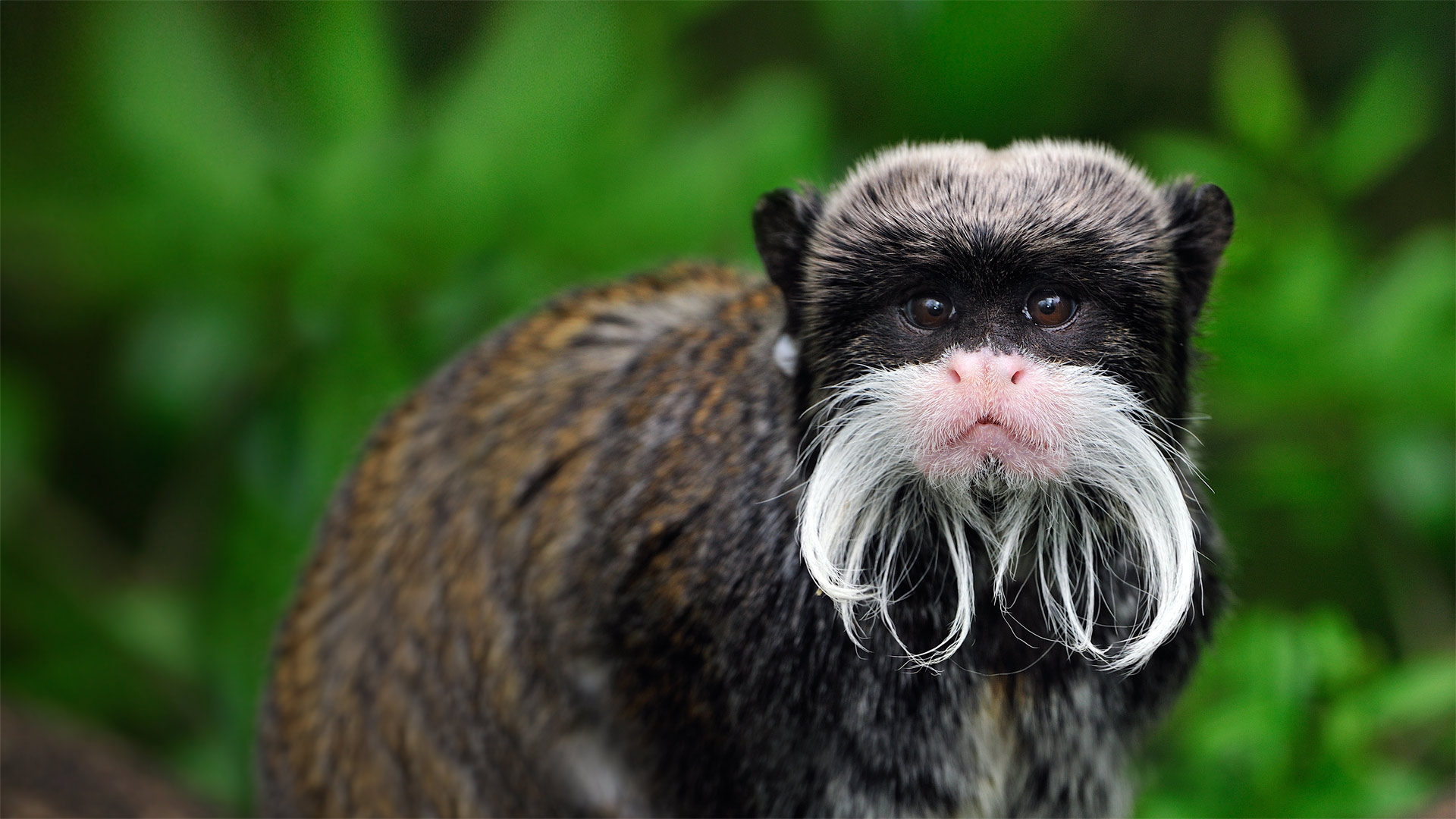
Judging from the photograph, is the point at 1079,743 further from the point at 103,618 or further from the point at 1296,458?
the point at 103,618

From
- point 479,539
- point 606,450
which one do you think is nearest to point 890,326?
point 606,450

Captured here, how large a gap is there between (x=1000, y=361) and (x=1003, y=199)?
233 mm

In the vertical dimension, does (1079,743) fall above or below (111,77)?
below

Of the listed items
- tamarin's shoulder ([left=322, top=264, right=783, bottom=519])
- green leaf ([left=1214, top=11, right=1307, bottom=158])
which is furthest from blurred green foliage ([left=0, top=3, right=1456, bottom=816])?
tamarin's shoulder ([left=322, top=264, right=783, bottom=519])

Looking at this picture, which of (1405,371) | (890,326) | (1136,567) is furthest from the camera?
(1405,371)

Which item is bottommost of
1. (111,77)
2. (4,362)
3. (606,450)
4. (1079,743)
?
(1079,743)

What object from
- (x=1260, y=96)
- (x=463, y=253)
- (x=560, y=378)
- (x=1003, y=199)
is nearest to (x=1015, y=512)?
(x=1003, y=199)

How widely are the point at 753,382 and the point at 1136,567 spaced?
64 cm

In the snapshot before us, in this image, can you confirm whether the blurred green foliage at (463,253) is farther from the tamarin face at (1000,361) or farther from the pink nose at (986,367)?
the pink nose at (986,367)

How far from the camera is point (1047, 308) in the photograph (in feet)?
5.39

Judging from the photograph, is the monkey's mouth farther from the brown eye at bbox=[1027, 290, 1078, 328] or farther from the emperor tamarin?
the brown eye at bbox=[1027, 290, 1078, 328]

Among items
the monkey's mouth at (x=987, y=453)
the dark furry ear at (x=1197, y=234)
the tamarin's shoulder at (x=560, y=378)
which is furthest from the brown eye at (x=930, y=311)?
the tamarin's shoulder at (x=560, y=378)

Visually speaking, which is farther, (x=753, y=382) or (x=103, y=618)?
(x=103, y=618)

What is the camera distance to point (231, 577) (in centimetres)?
377
